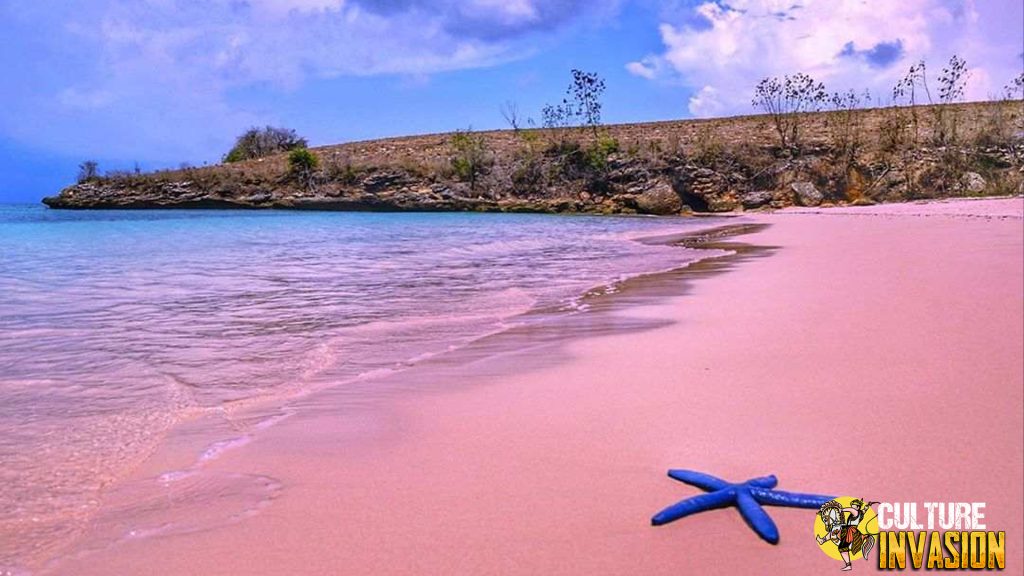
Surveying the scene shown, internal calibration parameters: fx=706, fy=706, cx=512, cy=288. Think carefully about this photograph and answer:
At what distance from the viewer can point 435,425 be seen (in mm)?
3242

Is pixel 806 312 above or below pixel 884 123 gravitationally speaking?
below

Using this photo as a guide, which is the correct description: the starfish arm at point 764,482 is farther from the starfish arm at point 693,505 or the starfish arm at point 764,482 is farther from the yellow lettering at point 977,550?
the yellow lettering at point 977,550

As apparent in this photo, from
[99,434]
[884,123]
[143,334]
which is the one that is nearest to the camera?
[99,434]

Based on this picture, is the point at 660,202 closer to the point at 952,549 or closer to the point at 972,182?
the point at 972,182

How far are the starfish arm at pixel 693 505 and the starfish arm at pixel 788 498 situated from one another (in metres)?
0.09

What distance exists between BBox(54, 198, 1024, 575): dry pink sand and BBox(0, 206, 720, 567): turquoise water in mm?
422

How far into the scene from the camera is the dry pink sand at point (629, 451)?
82.9 inches

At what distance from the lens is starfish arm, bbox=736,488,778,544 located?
208cm

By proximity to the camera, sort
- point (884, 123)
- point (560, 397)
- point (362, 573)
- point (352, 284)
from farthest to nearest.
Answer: point (884, 123) < point (352, 284) < point (560, 397) < point (362, 573)

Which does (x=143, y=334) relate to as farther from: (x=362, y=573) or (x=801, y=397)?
(x=801, y=397)

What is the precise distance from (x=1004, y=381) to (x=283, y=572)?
3267 millimetres

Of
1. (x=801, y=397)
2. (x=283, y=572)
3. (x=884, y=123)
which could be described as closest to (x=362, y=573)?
(x=283, y=572)

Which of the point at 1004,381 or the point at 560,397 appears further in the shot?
the point at 560,397

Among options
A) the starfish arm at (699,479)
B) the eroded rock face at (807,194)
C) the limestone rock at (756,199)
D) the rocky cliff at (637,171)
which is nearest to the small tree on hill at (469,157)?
the rocky cliff at (637,171)
